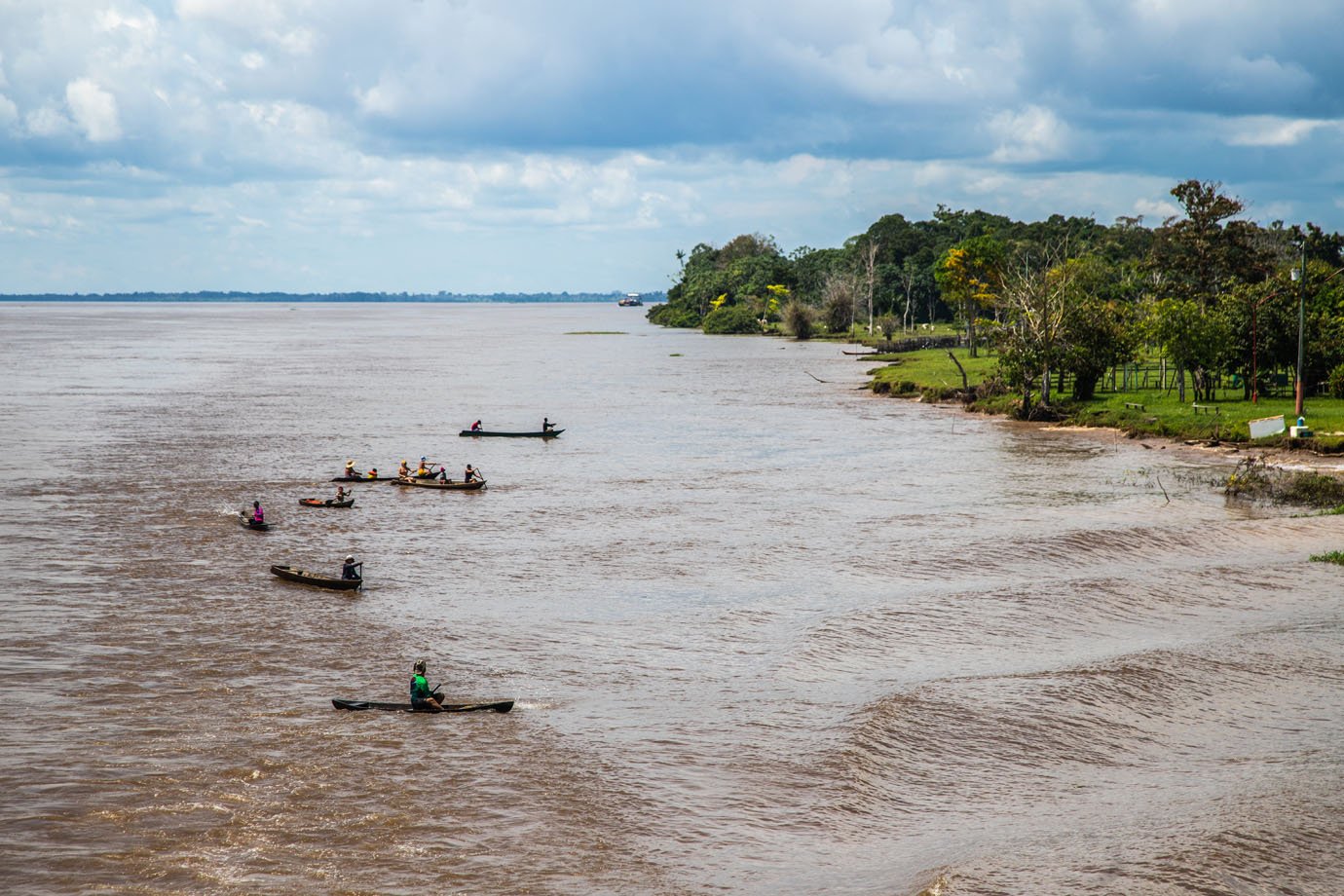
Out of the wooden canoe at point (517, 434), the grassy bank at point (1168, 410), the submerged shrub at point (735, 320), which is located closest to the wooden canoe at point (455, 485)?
the wooden canoe at point (517, 434)

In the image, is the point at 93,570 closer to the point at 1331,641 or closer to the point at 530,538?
the point at 530,538

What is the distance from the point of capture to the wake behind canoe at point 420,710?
22750 millimetres

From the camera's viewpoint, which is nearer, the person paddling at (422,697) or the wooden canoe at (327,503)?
the person paddling at (422,697)

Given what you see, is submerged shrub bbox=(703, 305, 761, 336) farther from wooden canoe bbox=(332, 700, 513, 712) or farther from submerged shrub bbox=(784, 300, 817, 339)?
wooden canoe bbox=(332, 700, 513, 712)

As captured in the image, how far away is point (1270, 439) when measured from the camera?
167 ft

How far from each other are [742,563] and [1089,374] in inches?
1656

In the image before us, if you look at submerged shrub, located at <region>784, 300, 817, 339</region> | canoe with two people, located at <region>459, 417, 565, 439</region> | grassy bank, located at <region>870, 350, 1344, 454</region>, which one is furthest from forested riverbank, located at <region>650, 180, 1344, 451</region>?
submerged shrub, located at <region>784, 300, 817, 339</region>

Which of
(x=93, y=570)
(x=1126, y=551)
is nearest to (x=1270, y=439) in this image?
(x=1126, y=551)

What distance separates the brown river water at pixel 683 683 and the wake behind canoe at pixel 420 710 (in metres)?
0.39

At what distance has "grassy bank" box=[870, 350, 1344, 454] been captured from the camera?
5153cm

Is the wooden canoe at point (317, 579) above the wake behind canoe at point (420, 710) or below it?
above

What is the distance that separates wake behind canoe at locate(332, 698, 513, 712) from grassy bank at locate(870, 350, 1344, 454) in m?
39.9

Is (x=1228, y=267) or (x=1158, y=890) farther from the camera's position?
(x=1228, y=267)

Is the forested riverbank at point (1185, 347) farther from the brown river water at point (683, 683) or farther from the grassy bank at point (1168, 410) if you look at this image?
the brown river water at point (683, 683)
